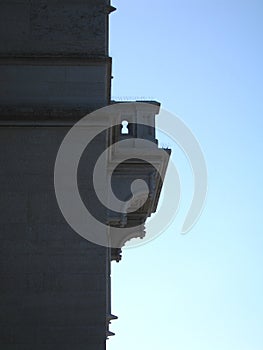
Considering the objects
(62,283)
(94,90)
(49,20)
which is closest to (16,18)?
(49,20)

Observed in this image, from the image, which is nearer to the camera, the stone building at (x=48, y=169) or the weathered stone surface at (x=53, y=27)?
the stone building at (x=48, y=169)

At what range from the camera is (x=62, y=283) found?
14.4 metres

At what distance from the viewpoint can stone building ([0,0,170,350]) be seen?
46.6 ft

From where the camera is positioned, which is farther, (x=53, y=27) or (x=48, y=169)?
(x=53, y=27)

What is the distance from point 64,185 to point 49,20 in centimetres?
379

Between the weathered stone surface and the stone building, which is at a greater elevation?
the weathered stone surface

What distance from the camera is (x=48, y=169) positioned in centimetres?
1507

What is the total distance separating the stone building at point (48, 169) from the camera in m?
14.2

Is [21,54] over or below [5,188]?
over

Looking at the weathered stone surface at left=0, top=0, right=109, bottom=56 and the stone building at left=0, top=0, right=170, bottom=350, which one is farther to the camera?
the weathered stone surface at left=0, top=0, right=109, bottom=56

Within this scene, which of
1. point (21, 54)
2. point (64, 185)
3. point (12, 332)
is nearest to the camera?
point (12, 332)

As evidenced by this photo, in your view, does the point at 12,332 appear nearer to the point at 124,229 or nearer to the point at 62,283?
the point at 62,283

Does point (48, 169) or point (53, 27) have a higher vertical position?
point (53, 27)

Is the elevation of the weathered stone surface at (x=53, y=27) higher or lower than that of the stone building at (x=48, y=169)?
higher
